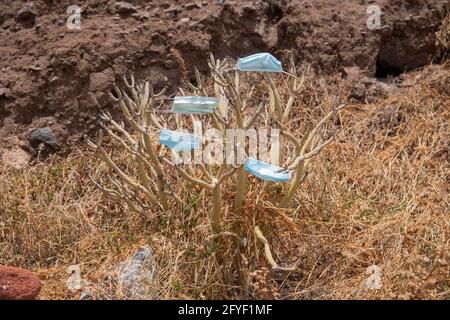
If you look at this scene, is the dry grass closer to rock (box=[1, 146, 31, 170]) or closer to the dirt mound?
rock (box=[1, 146, 31, 170])

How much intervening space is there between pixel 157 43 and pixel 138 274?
1.78 meters

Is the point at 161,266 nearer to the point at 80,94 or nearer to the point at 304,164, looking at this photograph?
the point at 304,164

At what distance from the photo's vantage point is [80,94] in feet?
14.7

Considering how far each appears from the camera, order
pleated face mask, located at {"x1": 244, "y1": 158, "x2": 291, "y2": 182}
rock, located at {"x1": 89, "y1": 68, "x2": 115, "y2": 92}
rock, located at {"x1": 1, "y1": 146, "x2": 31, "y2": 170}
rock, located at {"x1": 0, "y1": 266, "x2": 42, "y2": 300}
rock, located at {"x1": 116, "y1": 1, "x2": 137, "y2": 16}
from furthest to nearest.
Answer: rock, located at {"x1": 116, "y1": 1, "x2": 137, "y2": 16} → rock, located at {"x1": 89, "y1": 68, "x2": 115, "y2": 92} → rock, located at {"x1": 1, "y1": 146, "x2": 31, "y2": 170} → pleated face mask, located at {"x1": 244, "y1": 158, "x2": 291, "y2": 182} → rock, located at {"x1": 0, "y1": 266, "x2": 42, "y2": 300}

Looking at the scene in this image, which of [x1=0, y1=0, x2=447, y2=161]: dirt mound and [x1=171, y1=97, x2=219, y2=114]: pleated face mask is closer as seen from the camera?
[x1=171, y1=97, x2=219, y2=114]: pleated face mask

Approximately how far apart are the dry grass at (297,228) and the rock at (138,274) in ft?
0.14

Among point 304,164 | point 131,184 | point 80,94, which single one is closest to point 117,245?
point 131,184

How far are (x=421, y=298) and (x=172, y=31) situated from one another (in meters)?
2.37

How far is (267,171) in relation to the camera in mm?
A: 3189

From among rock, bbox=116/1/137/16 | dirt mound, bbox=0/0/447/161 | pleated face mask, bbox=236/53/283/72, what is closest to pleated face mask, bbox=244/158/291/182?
pleated face mask, bbox=236/53/283/72

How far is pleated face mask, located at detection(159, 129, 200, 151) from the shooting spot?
334 cm

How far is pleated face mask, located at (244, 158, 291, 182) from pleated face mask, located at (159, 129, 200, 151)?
27cm

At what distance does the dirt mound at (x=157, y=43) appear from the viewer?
4473 millimetres

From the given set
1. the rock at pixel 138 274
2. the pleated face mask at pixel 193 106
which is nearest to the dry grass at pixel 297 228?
the rock at pixel 138 274
